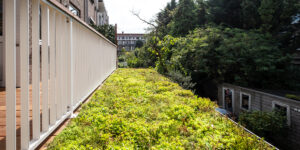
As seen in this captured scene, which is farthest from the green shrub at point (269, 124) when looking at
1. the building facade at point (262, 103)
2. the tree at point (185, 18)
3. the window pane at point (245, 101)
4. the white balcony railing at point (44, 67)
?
the tree at point (185, 18)

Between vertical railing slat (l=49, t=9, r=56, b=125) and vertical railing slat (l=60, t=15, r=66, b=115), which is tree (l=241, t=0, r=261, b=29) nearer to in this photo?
vertical railing slat (l=60, t=15, r=66, b=115)

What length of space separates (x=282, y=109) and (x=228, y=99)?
186 inches

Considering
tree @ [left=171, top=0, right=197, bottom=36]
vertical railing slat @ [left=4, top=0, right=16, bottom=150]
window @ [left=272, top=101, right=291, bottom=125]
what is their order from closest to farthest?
1. vertical railing slat @ [left=4, top=0, right=16, bottom=150]
2. window @ [left=272, top=101, right=291, bottom=125]
3. tree @ [left=171, top=0, right=197, bottom=36]

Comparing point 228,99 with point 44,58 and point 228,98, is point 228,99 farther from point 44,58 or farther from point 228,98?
point 44,58

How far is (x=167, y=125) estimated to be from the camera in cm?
240

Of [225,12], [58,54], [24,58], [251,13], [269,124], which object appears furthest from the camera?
[225,12]

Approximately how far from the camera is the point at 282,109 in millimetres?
9719

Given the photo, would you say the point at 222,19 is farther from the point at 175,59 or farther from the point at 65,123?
the point at 65,123

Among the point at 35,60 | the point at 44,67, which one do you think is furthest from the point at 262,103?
the point at 35,60

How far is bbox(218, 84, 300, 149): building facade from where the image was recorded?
9062 millimetres

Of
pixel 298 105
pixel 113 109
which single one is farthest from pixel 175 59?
pixel 113 109

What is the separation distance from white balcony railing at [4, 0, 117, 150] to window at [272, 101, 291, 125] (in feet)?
34.2

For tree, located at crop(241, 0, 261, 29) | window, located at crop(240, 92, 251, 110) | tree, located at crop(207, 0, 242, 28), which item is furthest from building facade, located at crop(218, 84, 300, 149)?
tree, located at crop(207, 0, 242, 28)

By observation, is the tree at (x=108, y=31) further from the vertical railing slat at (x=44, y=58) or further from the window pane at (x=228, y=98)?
the vertical railing slat at (x=44, y=58)
